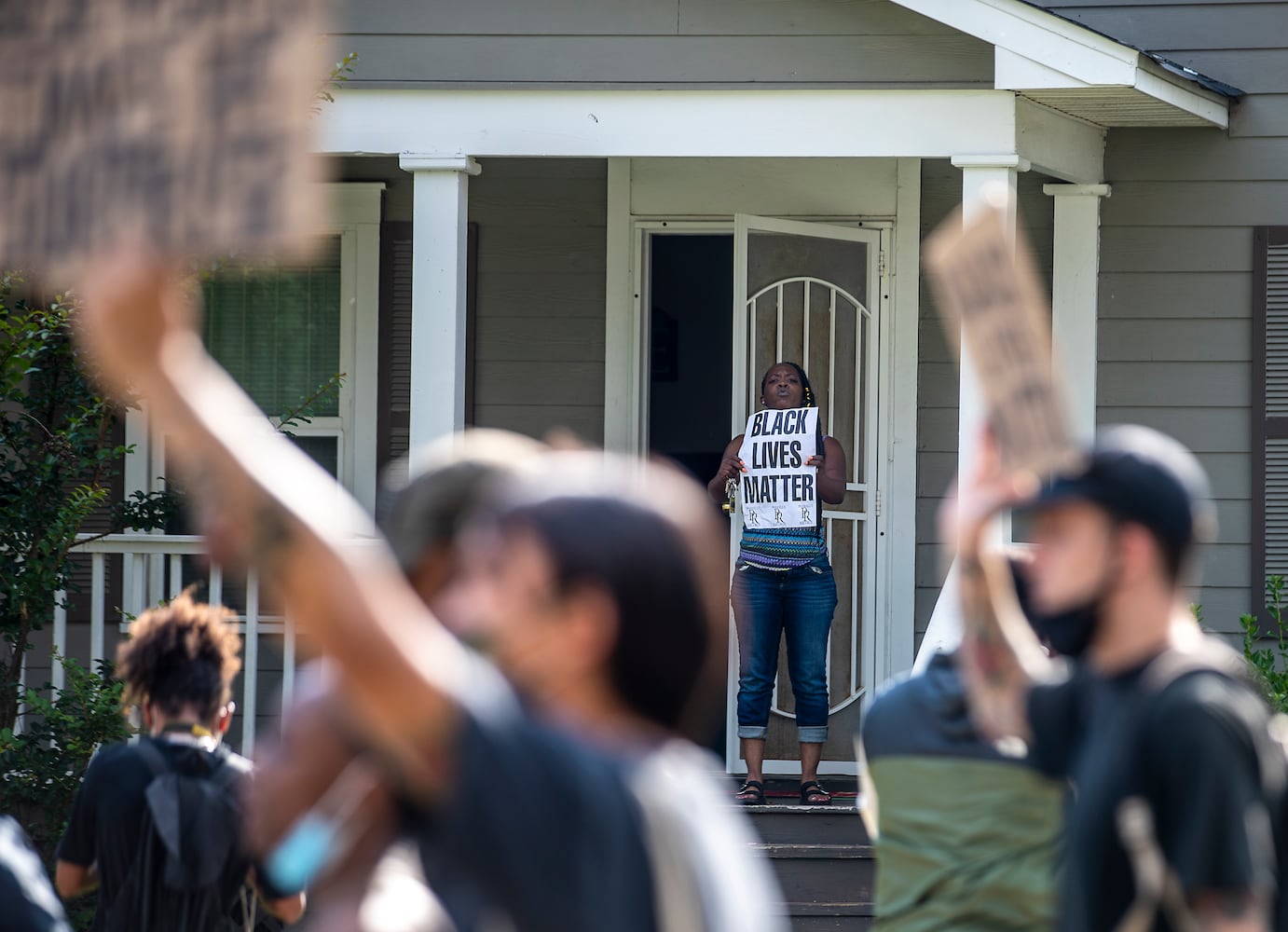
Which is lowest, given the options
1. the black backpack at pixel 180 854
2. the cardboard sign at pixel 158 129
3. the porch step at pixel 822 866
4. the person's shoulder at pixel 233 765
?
the porch step at pixel 822 866

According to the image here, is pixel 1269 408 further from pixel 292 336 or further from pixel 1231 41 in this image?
pixel 292 336

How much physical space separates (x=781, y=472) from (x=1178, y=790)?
4730mm

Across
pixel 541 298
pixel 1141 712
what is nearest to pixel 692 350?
pixel 541 298

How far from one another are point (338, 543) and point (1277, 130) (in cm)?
685

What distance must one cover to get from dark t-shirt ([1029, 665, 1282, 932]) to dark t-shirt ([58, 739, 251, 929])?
1.90m

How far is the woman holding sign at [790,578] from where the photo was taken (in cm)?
691

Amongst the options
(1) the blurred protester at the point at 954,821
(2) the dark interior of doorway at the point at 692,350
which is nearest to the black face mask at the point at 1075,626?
(1) the blurred protester at the point at 954,821

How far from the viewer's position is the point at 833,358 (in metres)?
7.71

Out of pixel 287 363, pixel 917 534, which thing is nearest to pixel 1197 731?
pixel 917 534

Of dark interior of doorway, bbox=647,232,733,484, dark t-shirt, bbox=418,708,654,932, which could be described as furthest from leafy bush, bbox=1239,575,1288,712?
dark t-shirt, bbox=418,708,654,932

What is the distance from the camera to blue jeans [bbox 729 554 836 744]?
6926 mm

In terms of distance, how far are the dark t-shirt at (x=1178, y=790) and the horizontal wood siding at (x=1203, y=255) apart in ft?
17.8

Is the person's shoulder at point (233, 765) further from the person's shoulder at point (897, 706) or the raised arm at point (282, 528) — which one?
the raised arm at point (282, 528)

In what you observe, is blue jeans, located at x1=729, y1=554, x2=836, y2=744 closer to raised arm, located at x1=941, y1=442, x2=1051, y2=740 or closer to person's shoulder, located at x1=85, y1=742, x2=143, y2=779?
person's shoulder, located at x1=85, y1=742, x2=143, y2=779
